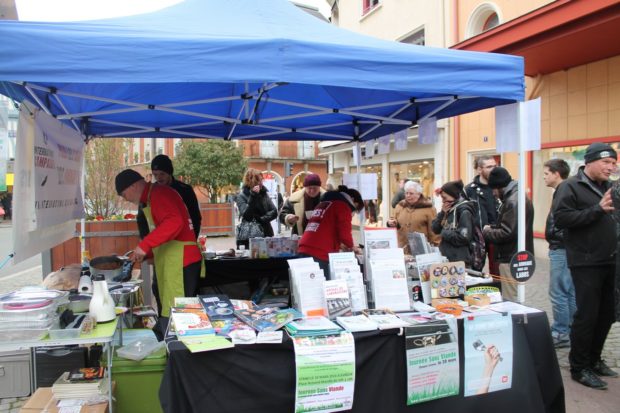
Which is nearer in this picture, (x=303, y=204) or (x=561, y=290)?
(x=561, y=290)

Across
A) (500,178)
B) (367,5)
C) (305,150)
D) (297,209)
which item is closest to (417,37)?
(367,5)

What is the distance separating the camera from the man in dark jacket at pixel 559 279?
4211 mm

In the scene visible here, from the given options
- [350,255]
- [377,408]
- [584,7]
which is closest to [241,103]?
[350,255]

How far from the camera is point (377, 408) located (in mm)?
2363

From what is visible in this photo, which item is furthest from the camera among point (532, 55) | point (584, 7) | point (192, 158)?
point (192, 158)

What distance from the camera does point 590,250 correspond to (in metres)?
3.39

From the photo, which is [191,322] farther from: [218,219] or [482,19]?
[218,219]

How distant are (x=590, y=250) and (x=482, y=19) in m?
8.35

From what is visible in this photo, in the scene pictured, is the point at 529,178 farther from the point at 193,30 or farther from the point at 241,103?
the point at 193,30

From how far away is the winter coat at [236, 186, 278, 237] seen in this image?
6090 mm

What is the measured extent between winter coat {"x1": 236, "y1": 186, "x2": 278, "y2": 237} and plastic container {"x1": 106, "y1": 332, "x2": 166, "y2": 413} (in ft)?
11.9

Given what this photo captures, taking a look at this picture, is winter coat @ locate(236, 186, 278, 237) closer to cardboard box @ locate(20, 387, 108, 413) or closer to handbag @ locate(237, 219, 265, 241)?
handbag @ locate(237, 219, 265, 241)

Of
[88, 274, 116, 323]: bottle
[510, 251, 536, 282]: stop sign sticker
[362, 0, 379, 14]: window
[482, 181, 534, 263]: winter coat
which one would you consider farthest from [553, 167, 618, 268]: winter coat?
[362, 0, 379, 14]: window

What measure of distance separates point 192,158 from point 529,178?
16.7 metres
